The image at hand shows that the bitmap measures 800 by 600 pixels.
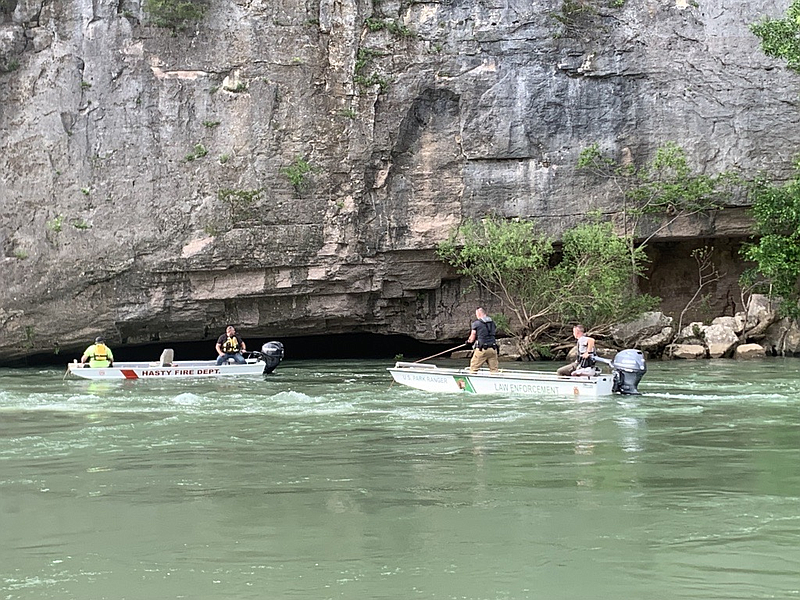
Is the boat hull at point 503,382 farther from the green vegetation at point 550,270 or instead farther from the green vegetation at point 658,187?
the green vegetation at point 658,187

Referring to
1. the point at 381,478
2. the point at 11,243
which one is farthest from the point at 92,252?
the point at 381,478

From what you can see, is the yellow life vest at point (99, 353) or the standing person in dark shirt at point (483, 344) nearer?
the standing person in dark shirt at point (483, 344)

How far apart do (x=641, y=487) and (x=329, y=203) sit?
1984 centimetres

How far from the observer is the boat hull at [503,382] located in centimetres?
1730

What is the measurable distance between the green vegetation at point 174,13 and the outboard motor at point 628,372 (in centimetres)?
1634

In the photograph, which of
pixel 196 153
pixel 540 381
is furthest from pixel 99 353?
pixel 540 381

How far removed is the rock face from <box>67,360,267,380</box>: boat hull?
15.4 ft

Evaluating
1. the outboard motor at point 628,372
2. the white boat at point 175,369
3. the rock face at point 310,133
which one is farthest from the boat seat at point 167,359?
the outboard motor at point 628,372

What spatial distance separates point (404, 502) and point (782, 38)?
2075 cm

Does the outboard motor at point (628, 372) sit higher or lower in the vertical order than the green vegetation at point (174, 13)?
lower

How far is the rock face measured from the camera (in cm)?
2727

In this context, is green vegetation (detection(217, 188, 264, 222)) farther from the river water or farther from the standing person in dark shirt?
the river water

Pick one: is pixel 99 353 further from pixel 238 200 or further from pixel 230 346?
pixel 238 200

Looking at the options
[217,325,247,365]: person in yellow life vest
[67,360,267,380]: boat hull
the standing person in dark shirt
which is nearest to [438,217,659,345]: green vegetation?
[217,325,247,365]: person in yellow life vest
